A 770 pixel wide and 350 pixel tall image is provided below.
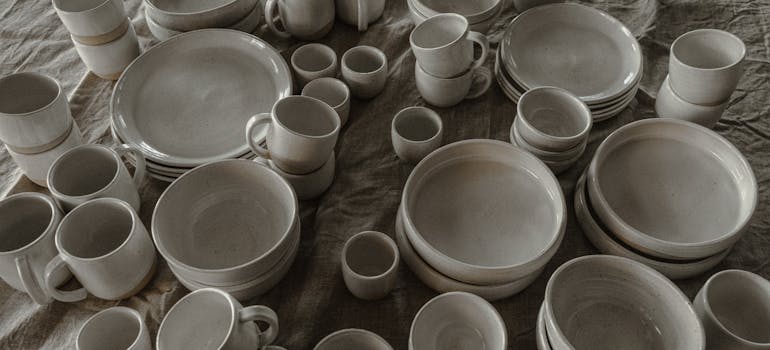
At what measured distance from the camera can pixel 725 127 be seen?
1.27 meters

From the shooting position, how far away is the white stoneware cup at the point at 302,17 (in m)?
1.37

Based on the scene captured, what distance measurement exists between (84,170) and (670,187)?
3.45 feet

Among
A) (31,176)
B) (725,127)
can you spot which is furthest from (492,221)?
(31,176)

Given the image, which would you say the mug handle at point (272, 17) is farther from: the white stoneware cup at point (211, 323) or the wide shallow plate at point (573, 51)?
the white stoneware cup at point (211, 323)

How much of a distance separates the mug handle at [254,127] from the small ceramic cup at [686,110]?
765 mm

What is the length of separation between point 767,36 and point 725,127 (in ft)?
1.23

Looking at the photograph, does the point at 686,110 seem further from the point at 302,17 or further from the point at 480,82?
the point at 302,17

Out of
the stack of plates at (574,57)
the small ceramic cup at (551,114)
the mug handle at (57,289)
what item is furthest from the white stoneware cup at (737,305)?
A: the mug handle at (57,289)

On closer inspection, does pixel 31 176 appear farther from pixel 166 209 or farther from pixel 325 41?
pixel 325 41

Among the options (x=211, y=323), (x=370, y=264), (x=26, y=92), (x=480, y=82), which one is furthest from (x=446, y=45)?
(x=26, y=92)

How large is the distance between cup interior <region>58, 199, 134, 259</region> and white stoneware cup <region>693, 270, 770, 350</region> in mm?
879

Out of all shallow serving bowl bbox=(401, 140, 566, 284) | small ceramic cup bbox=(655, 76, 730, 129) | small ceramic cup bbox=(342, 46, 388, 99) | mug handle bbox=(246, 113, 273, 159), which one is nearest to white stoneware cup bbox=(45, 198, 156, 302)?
mug handle bbox=(246, 113, 273, 159)

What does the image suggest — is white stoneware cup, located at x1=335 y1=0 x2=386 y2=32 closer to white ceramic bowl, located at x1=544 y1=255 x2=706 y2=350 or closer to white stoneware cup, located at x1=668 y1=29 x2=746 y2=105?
white stoneware cup, located at x1=668 y1=29 x2=746 y2=105

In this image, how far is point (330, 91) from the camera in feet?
4.16
